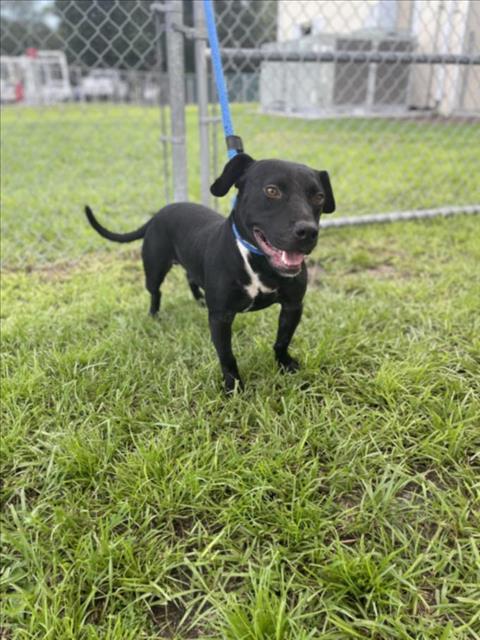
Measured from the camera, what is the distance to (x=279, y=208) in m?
1.50

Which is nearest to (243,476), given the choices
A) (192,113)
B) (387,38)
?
(192,113)

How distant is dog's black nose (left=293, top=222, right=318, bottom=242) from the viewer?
140cm

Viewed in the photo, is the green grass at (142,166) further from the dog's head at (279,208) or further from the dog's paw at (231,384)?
the dog's head at (279,208)

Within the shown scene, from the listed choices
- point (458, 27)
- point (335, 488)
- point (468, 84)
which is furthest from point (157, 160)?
point (335, 488)

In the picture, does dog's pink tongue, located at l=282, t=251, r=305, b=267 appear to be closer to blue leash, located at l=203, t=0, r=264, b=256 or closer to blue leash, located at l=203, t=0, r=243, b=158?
blue leash, located at l=203, t=0, r=264, b=256

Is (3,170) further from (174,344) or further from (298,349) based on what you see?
(298,349)

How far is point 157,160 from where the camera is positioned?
22.4 ft

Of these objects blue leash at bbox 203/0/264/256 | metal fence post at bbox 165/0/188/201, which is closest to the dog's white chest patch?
blue leash at bbox 203/0/264/256

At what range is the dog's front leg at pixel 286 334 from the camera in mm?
1859

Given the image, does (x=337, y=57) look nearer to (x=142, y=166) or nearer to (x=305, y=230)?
(x=305, y=230)

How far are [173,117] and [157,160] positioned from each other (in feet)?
13.6

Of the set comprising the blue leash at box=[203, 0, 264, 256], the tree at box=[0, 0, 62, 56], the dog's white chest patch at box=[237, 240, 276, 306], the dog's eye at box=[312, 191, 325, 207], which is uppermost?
the tree at box=[0, 0, 62, 56]

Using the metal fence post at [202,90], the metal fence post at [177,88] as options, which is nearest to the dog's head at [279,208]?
the metal fence post at [177,88]

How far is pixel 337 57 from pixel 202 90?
0.91 m
